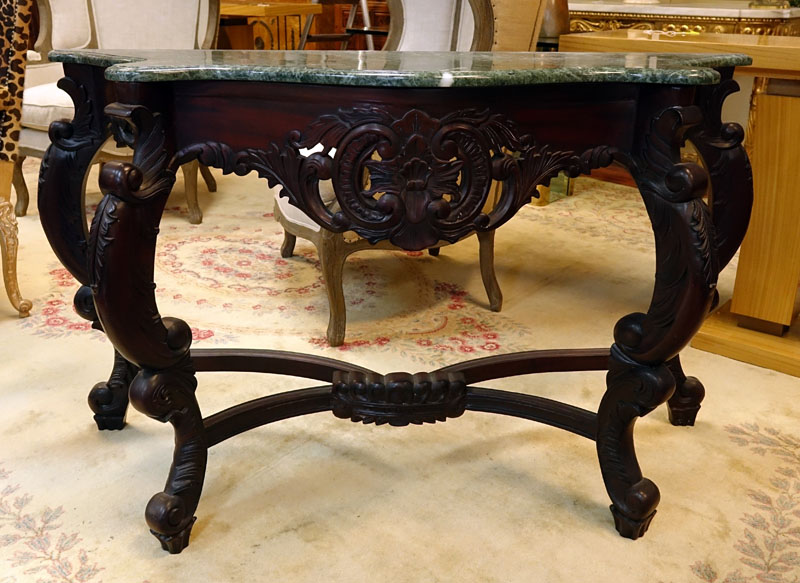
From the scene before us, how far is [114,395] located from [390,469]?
28.2 inches

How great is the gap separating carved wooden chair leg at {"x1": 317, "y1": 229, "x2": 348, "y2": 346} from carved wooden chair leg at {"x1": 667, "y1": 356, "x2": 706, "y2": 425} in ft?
3.31

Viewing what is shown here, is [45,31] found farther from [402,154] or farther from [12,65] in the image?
[402,154]

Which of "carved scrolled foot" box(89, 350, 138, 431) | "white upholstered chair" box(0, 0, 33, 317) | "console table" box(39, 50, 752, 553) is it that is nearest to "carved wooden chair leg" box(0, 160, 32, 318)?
"white upholstered chair" box(0, 0, 33, 317)

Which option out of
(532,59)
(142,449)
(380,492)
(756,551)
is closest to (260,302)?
(142,449)

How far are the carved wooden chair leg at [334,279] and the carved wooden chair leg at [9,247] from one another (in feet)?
3.42

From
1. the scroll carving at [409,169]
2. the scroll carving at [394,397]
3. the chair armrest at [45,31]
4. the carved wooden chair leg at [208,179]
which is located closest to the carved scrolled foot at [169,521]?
the scroll carving at [394,397]

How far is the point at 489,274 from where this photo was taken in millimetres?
2707

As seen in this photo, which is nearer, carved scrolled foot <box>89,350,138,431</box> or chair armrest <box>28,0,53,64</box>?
carved scrolled foot <box>89,350,138,431</box>

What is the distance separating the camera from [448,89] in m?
1.24

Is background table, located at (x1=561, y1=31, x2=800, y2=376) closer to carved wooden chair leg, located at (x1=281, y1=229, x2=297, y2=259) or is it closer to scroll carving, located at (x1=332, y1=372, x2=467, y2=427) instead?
scroll carving, located at (x1=332, y1=372, x2=467, y2=427)

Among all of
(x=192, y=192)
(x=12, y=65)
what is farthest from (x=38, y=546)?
(x=192, y=192)

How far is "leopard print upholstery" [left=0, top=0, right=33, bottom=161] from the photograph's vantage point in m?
2.43

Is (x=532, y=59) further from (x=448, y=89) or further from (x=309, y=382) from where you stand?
(x=309, y=382)

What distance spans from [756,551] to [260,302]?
180 centimetres
